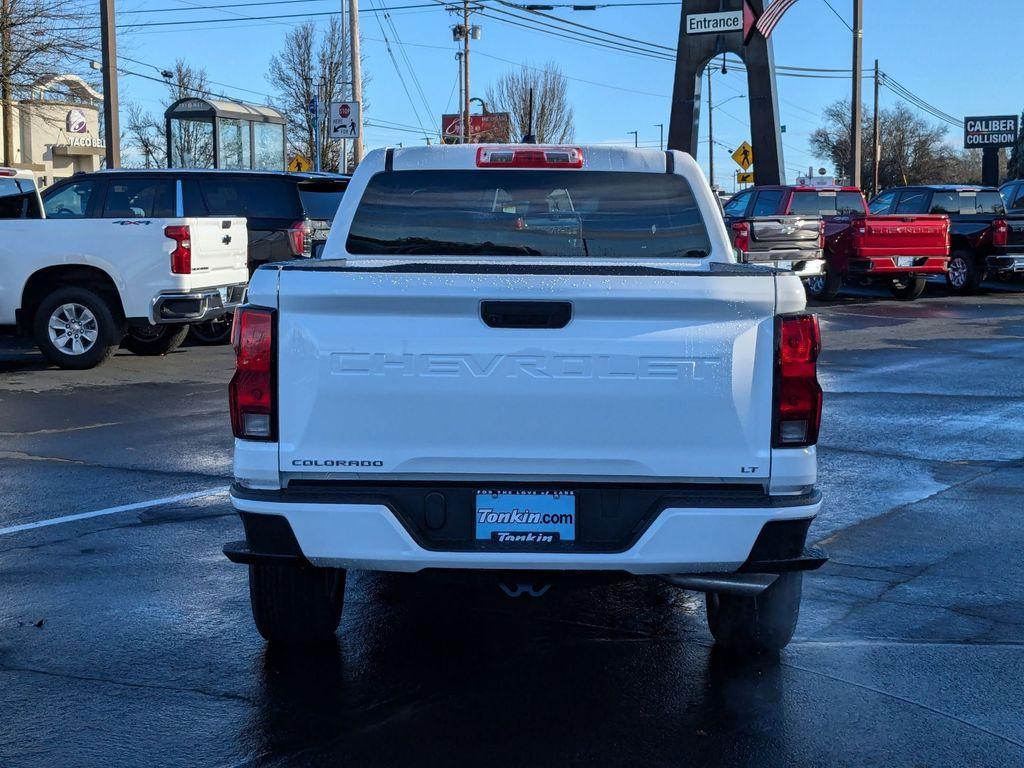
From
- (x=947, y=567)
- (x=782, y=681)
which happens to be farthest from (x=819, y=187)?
(x=782, y=681)

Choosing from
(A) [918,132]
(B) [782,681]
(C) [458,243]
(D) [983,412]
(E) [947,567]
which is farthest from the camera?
(A) [918,132]

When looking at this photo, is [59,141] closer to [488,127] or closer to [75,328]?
[488,127]

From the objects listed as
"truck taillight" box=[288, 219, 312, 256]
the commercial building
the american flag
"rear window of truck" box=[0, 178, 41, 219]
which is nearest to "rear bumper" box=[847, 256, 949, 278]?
"truck taillight" box=[288, 219, 312, 256]

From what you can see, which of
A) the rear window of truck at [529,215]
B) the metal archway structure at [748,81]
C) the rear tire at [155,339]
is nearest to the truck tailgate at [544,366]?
the rear window of truck at [529,215]

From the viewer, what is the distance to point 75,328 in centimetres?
1382

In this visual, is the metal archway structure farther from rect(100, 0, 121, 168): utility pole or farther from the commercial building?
the commercial building

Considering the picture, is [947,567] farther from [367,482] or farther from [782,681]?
[367,482]

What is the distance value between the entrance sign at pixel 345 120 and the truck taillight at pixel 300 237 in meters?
12.9

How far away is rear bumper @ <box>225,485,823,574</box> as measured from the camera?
4.14 metres

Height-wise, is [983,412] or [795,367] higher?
[795,367]

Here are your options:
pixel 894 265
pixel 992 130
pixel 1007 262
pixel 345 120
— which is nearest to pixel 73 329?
pixel 894 265

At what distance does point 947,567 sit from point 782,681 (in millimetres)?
1950

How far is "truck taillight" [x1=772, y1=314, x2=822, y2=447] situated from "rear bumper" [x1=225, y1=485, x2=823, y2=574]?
0.70 feet

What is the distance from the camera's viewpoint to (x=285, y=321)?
413 cm
